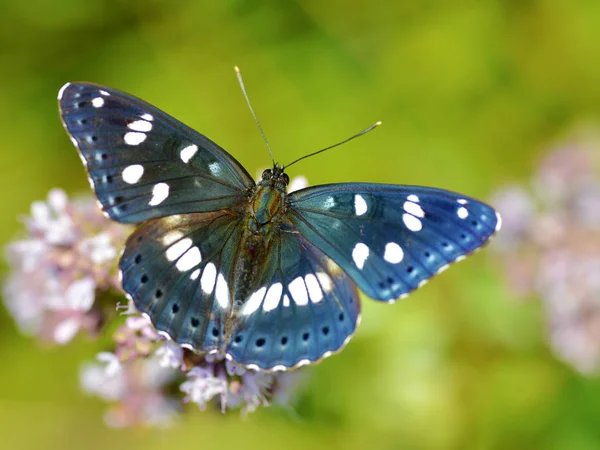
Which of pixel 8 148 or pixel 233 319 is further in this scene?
pixel 8 148

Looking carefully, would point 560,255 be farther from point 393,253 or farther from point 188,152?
point 188,152

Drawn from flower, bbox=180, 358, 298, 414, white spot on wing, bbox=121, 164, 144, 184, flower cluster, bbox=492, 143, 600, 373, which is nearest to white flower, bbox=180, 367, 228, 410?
flower, bbox=180, 358, 298, 414

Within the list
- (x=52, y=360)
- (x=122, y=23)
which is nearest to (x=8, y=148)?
(x=122, y=23)

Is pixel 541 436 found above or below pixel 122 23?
below

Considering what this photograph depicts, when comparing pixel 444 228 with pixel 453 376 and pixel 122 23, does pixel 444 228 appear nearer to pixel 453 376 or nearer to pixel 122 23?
pixel 453 376

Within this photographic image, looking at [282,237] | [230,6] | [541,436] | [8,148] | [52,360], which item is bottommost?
[541,436]

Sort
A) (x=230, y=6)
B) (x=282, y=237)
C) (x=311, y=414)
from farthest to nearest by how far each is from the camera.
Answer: (x=230, y=6), (x=311, y=414), (x=282, y=237)

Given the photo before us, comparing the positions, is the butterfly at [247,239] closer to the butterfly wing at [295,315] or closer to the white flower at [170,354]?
the butterfly wing at [295,315]
